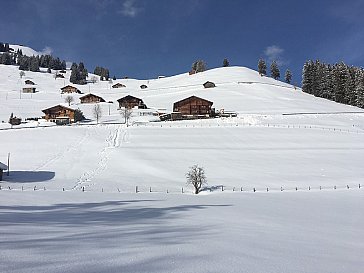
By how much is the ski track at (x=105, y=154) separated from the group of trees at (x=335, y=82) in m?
87.1

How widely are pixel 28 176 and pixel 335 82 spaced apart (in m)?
121

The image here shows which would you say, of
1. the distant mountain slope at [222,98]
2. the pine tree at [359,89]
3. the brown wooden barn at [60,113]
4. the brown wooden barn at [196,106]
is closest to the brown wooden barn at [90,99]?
the distant mountain slope at [222,98]

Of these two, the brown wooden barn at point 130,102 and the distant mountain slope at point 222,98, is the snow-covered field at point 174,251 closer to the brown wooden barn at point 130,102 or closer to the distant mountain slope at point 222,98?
the distant mountain slope at point 222,98

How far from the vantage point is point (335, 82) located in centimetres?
12656

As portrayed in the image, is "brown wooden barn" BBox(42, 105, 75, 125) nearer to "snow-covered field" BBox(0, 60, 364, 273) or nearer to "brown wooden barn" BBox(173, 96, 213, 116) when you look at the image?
"snow-covered field" BBox(0, 60, 364, 273)

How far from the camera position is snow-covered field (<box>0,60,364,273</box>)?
7.24 metres

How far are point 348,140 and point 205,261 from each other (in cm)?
6605

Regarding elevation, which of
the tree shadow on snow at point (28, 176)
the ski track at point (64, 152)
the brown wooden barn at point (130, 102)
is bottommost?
the tree shadow on snow at point (28, 176)

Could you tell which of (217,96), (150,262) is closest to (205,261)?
(150,262)

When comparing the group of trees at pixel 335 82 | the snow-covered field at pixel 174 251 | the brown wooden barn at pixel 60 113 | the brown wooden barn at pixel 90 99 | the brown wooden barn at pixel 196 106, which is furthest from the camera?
the brown wooden barn at pixel 90 99

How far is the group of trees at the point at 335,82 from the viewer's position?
115 m

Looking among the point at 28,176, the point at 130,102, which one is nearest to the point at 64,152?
the point at 28,176

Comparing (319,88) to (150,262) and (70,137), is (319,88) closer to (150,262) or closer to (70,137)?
(70,137)

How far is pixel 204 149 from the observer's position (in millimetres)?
57062
